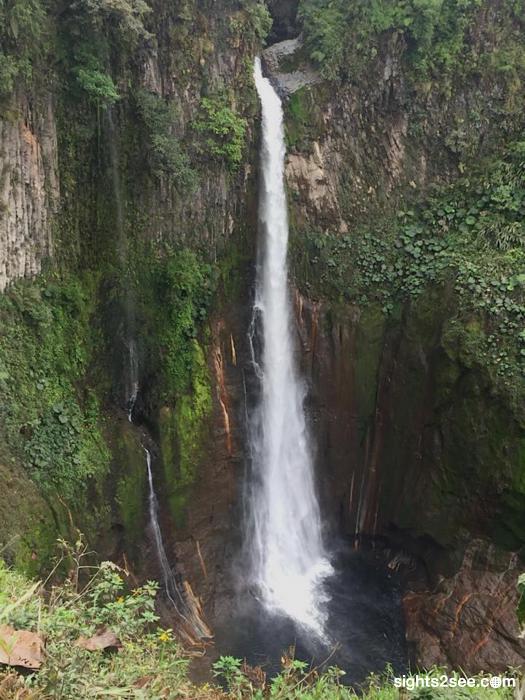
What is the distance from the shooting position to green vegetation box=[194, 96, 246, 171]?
1020cm

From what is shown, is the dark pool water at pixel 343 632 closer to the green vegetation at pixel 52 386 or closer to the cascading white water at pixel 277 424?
the cascading white water at pixel 277 424

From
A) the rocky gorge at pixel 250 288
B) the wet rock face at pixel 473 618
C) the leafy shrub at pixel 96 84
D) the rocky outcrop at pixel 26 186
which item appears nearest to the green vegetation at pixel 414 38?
the rocky gorge at pixel 250 288

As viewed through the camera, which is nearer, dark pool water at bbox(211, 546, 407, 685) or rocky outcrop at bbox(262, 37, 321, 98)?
dark pool water at bbox(211, 546, 407, 685)

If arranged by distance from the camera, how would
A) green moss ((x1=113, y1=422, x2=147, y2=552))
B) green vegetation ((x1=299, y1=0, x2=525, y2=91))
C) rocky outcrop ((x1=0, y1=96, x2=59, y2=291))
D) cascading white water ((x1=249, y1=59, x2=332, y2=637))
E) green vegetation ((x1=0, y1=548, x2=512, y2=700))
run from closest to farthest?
green vegetation ((x1=0, y1=548, x2=512, y2=700)) < rocky outcrop ((x1=0, y1=96, x2=59, y2=291)) < green moss ((x1=113, y1=422, x2=147, y2=552)) < cascading white water ((x1=249, y1=59, x2=332, y2=637)) < green vegetation ((x1=299, y1=0, x2=525, y2=91))

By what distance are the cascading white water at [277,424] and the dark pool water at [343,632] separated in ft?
2.35

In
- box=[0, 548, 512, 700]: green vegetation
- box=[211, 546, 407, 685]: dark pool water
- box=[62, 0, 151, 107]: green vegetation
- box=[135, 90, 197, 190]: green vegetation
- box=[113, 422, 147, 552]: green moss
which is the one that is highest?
box=[62, 0, 151, 107]: green vegetation

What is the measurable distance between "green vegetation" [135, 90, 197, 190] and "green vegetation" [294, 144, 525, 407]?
3237 mm

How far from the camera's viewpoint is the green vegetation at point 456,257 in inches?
397

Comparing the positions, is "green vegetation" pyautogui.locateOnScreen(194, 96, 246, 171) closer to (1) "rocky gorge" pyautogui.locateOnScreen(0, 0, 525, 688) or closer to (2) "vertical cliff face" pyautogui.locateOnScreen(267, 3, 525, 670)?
(1) "rocky gorge" pyautogui.locateOnScreen(0, 0, 525, 688)

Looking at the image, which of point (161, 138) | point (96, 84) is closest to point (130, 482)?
point (161, 138)

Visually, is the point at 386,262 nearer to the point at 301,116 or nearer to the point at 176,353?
the point at 301,116

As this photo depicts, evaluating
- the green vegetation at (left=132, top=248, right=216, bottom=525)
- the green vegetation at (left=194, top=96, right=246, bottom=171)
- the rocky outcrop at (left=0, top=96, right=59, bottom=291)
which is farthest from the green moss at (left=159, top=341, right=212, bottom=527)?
the green vegetation at (left=194, top=96, right=246, bottom=171)

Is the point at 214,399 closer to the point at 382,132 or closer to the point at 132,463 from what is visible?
the point at 132,463

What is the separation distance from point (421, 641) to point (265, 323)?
661 centimetres
